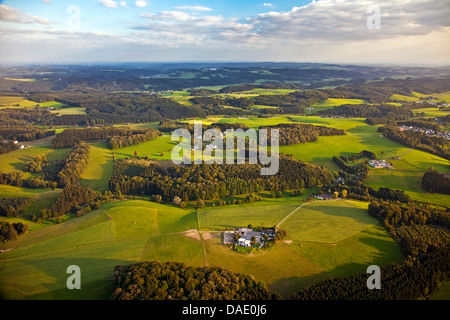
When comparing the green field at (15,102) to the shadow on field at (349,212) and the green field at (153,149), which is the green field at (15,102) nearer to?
the green field at (153,149)

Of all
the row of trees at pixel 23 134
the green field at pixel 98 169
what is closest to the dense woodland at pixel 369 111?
the green field at pixel 98 169

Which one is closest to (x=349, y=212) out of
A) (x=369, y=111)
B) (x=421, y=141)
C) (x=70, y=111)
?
(x=421, y=141)

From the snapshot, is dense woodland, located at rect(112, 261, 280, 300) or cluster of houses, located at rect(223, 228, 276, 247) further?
cluster of houses, located at rect(223, 228, 276, 247)

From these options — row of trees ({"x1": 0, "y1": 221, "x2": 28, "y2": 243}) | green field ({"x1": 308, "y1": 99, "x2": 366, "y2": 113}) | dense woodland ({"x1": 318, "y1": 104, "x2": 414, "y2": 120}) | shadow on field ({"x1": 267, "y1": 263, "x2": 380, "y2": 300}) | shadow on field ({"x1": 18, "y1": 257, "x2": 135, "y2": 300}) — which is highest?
green field ({"x1": 308, "y1": 99, "x2": 366, "y2": 113})

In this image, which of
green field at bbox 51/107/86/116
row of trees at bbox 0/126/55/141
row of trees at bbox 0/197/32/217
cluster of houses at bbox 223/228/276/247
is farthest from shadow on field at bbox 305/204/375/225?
green field at bbox 51/107/86/116

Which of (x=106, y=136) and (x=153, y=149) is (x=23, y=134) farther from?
(x=153, y=149)

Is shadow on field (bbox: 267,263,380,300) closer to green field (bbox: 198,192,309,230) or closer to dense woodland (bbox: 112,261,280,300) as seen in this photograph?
dense woodland (bbox: 112,261,280,300)
